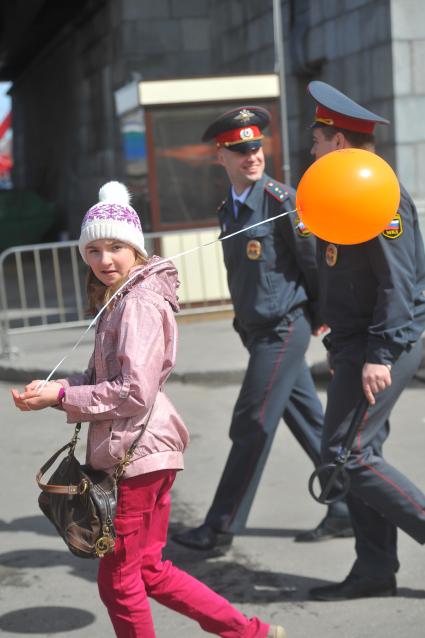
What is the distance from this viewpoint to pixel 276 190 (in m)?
4.73

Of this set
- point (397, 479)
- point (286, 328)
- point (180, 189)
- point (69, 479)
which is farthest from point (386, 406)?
point (180, 189)

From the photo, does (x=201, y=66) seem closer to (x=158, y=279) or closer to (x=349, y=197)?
(x=349, y=197)

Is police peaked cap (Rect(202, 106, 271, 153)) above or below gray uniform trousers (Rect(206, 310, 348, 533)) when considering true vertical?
above

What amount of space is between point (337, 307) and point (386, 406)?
0.40 meters

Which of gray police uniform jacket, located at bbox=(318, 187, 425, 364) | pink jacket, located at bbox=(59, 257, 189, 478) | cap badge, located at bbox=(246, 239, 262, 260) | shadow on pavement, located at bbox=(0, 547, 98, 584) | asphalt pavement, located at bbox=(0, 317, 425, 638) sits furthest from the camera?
cap badge, located at bbox=(246, 239, 262, 260)

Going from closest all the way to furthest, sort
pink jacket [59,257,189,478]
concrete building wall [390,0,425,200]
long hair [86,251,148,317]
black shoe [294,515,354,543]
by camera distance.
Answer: pink jacket [59,257,189,478], long hair [86,251,148,317], black shoe [294,515,354,543], concrete building wall [390,0,425,200]

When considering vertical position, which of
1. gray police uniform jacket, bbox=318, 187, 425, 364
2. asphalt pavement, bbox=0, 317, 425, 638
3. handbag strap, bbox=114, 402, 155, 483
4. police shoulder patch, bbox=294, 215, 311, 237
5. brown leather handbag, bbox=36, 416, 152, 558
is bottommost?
asphalt pavement, bbox=0, 317, 425, 638

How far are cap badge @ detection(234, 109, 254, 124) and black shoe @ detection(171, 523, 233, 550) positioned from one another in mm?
1802

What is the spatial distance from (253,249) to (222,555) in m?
1.35

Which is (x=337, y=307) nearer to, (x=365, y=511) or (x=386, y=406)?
(x=386, y=406)

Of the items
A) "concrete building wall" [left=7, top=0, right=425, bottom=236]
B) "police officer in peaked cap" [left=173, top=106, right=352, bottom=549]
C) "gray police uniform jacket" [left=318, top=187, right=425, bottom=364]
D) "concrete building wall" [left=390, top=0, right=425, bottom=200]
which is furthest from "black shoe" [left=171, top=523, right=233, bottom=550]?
"concrete building wall" [left=390, top=0, right=425, bottom=200]

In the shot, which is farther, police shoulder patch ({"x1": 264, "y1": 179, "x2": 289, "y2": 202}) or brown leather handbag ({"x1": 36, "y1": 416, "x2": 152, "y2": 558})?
police shoulder patch ({"x1": 264, "y1": 179, "x2": 289, "y2": 202})

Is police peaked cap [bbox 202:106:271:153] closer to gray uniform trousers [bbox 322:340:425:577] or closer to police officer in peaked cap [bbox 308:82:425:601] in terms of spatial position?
police officer in peaked cap [bbox 308:82:425:601]

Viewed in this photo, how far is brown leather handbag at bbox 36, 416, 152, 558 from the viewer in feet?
10.2
